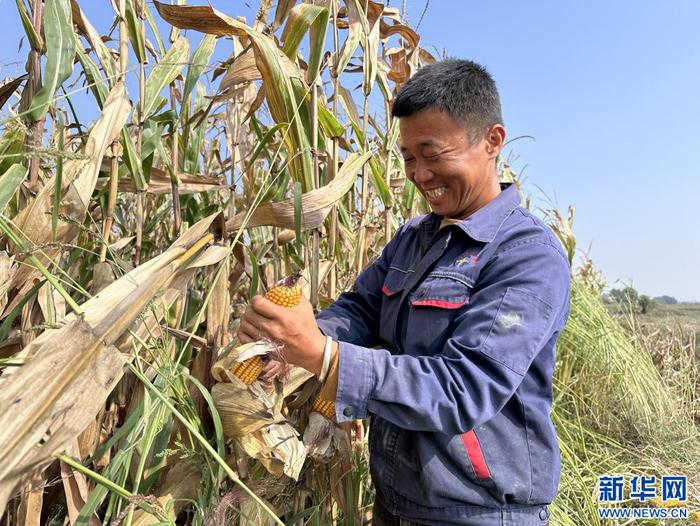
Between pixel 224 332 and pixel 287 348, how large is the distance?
0.33 meters

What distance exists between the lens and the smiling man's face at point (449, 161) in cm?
118

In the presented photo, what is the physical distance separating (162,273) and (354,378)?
0.37m

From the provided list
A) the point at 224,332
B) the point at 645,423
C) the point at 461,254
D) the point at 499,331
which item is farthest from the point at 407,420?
the point at 645,423

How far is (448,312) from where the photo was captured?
113 cm

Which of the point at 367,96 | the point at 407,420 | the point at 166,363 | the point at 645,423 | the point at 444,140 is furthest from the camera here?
the point at 645,423

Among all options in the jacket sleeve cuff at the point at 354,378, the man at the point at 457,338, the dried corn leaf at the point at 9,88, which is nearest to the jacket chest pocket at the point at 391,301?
the man at the point at 457,338

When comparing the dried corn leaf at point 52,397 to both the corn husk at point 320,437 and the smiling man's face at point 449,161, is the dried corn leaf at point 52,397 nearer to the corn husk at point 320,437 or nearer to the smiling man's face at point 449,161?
the corn husk at point 320,437

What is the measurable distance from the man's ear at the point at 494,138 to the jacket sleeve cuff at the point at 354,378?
1.88 ft

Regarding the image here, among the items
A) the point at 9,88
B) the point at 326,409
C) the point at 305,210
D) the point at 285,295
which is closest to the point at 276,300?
the point at 285,295

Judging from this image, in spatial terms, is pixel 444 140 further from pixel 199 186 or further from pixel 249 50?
pixel 199 186

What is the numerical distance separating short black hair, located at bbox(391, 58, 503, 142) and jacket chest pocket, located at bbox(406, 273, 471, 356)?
12.8 inches

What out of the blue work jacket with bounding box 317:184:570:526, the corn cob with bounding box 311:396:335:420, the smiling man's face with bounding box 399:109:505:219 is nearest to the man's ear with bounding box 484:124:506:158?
the smiling man's face with bounding box 399:109:505:219

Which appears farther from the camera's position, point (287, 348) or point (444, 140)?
point (444, 140)

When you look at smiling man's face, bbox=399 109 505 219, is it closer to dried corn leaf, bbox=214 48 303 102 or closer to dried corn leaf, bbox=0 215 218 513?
dried corn leaf, bbox=214 48 303 102
